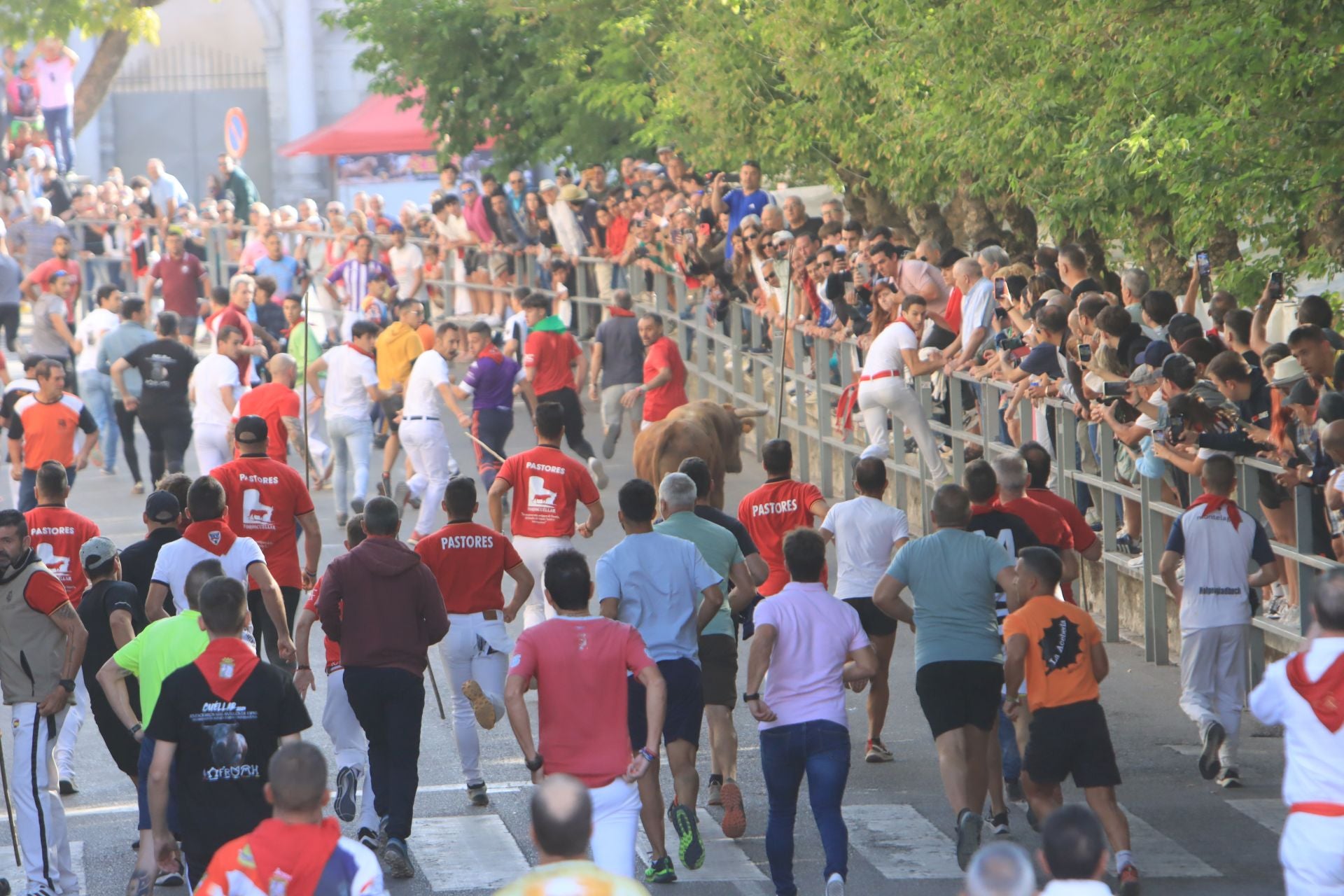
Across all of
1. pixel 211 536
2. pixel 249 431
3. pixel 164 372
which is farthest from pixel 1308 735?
pixel 164 372

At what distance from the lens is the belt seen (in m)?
6.45

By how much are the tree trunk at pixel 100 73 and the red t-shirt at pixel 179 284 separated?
971 centimetres

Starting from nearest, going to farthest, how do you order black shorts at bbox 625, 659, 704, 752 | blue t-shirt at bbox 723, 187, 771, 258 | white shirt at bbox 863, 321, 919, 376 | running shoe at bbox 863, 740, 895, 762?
1. black shorts at bbox 625, 659, 704, 752
2. running shoe at bbox 863, 740, 895, 762
3. white shirt at bbox 863, 321, 919, 376
4. blue t-shirt at bbox 723, 187, 771, 258

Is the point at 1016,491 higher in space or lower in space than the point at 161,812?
higher

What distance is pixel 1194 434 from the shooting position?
1101 centimetres

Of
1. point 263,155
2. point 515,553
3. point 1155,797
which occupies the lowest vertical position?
point 1155,797

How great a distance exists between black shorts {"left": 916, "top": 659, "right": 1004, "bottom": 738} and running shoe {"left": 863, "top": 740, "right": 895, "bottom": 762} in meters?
1.85

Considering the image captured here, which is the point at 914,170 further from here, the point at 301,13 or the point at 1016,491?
the point at 301,13

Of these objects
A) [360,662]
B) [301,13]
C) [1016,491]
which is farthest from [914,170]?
[301,13]

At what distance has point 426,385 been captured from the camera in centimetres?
1627

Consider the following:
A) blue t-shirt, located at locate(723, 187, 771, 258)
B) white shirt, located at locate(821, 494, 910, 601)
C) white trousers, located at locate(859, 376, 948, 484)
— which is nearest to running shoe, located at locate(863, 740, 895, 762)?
white shirt, located at locate(821, 494, 910, 601)

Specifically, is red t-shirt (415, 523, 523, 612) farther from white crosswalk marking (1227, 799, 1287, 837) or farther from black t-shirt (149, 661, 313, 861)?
white crosswalk marking (1227, 799, 1287, 837)

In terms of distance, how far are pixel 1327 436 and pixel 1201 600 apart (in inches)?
39.1

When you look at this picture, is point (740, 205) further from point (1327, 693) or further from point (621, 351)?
point (1327, 693)
